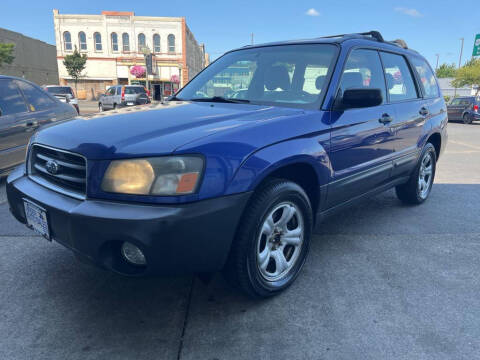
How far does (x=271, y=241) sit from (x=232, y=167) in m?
0.72

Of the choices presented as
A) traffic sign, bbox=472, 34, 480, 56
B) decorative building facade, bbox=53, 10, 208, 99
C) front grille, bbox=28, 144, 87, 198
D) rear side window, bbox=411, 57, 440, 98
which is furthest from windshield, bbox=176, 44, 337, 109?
decorative building facade, bbox=53, 10, 208, 99

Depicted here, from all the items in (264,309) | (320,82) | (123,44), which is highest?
(123,44)

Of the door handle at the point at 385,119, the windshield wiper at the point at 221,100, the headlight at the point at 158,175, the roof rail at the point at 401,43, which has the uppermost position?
the roof rail at the point at 401,43

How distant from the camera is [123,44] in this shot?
147ft

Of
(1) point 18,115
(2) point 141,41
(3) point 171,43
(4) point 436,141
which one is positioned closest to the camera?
(4) point 436,141

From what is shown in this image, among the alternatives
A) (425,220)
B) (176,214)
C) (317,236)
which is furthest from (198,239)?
(425,220)

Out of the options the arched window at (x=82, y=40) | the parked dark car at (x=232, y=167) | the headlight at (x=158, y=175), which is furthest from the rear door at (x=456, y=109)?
the arched window at (x=82, y=40)

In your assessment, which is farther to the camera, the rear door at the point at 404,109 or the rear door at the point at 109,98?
the rear door at the point at 109,98

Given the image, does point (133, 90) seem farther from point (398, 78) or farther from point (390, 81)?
point (390, 81)

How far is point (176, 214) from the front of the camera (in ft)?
6.17

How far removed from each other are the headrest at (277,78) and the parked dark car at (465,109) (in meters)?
18.8

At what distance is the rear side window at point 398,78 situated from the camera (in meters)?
3.66

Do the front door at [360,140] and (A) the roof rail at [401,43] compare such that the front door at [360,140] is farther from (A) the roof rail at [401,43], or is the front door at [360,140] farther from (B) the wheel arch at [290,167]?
(A) the roof rail at [401,43]

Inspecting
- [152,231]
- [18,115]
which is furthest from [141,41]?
[152,231]
